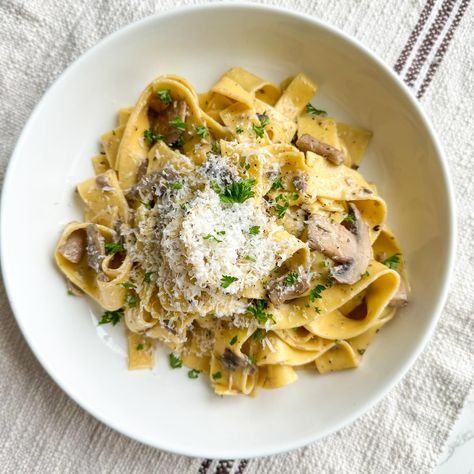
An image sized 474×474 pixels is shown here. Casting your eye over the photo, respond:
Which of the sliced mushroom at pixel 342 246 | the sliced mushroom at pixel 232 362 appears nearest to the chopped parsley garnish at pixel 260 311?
the sliced mushroom at pixel 232 362

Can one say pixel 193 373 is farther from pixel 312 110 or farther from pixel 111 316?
pixel 312 110

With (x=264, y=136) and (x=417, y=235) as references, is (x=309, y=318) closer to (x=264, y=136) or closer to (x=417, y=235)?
(x=417, y=235)

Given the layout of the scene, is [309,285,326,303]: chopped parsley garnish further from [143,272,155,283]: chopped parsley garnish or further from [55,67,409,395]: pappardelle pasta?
[143,272,155,283]: chopped parsley garnish

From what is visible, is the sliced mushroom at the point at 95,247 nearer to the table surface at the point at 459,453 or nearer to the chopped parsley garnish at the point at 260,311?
the chopped parsley garnish at the point at 260,311

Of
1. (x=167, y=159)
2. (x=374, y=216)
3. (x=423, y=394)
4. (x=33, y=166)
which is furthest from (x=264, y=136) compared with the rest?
(x=423, y=394)

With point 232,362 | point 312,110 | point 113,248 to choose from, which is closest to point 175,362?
point 232,362
